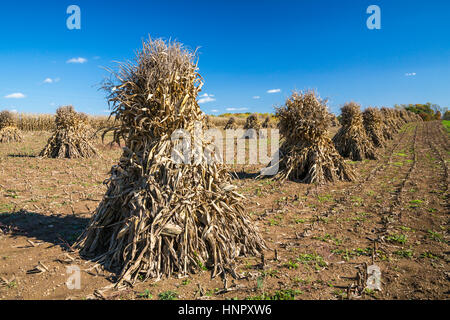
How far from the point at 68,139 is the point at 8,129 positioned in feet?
37.1

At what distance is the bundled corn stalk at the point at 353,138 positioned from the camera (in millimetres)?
15383

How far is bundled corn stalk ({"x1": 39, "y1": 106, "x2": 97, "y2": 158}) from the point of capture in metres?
14.5

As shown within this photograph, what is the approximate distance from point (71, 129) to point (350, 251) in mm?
14742

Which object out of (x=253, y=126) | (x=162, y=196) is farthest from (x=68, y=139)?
(x=253, y=126)

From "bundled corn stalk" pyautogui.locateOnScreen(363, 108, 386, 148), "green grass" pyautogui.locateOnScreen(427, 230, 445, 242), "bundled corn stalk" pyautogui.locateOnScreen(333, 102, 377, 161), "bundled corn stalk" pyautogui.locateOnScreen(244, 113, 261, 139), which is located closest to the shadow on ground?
"green grass" pyautogui.locateOnScreen(427, 230, 445, 242)

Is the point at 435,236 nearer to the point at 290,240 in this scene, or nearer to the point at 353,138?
the point at 290,240

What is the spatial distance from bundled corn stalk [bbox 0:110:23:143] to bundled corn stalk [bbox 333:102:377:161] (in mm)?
23644

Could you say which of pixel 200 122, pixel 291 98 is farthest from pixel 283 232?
pixel 291 98

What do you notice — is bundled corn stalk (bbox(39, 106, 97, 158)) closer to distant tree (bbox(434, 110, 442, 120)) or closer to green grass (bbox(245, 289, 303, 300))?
green grass (bbox(245, 289, 303, 300))

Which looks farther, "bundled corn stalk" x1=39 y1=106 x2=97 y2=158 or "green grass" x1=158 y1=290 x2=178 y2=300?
"bundled corn stalk" x1=39 y1=106 x2=97 y2=158

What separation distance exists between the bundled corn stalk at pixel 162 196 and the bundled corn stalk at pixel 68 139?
11.6 metres

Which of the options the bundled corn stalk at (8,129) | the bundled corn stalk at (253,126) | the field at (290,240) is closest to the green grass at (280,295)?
the field at (290,240)

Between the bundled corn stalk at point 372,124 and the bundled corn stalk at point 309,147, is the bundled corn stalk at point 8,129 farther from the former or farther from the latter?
the bundled corn stalk at point 372,124

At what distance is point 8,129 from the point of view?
2175 centimetres
